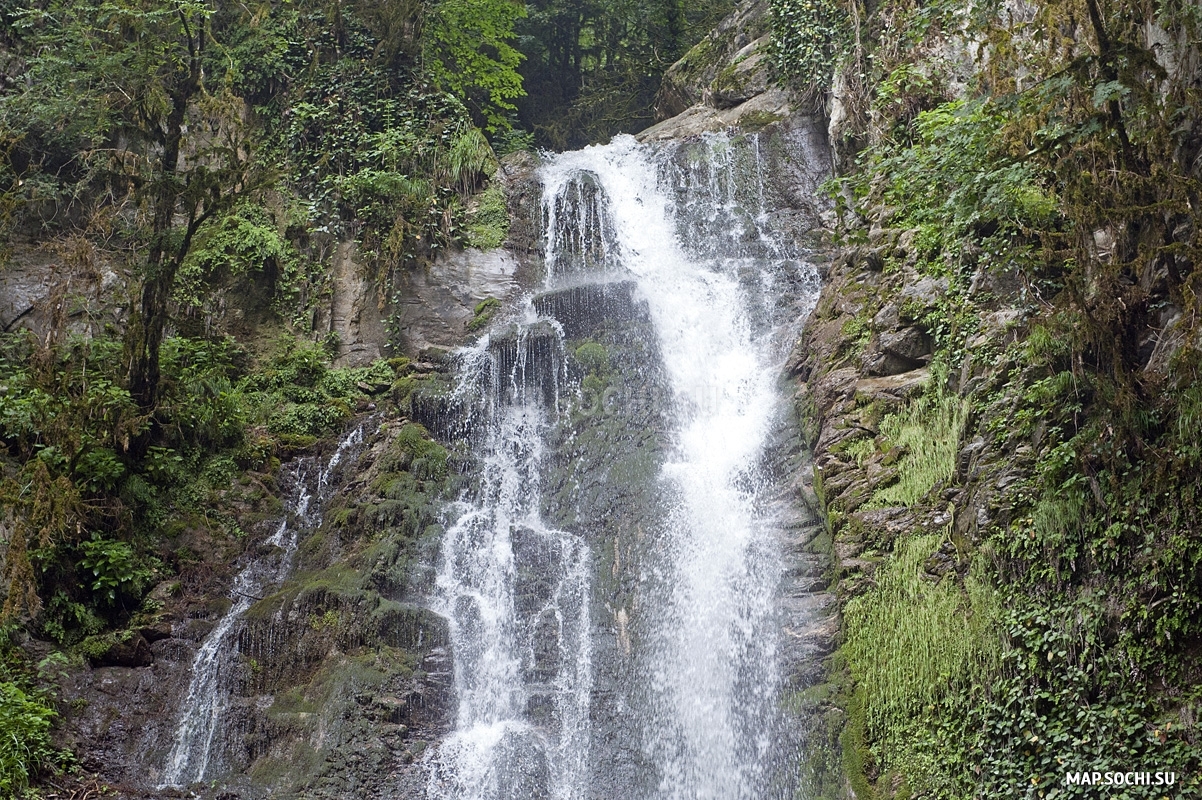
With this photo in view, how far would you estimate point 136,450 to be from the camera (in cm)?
1247

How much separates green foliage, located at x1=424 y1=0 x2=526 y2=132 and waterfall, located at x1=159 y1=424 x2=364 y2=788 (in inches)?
392

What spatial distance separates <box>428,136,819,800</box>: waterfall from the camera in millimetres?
9492

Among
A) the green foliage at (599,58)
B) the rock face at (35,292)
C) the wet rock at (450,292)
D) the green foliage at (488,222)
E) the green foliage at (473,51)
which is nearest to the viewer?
the rock face at (35,292)

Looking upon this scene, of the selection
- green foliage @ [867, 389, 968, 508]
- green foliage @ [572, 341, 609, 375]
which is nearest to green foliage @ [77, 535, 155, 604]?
green foliage @ [572, 341, 609, 375]

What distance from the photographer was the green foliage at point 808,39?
17.0 meters

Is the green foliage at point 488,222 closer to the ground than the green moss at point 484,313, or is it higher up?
higher up

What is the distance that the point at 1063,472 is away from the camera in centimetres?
718

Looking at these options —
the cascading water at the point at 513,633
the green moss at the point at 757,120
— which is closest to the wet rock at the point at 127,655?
the cascading water at the point at 513,633

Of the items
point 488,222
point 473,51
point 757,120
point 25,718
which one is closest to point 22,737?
point 25,718

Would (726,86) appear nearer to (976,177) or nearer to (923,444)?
(923,444)

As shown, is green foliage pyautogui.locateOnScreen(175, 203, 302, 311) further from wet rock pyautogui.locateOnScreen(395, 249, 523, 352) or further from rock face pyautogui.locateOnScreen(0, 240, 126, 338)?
wet rock pyautogui.locateOnScreen(395, 249, 523, 352)

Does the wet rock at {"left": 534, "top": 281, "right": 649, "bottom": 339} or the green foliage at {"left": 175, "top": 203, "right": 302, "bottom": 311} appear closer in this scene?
the wet rock at {"left": 534, "top": 281, "right": 649, "bottom": 339}

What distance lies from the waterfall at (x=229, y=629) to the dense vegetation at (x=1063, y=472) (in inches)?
273

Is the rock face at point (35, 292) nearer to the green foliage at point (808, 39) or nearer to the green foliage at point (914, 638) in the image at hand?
the green foliage at point (914, 638)
